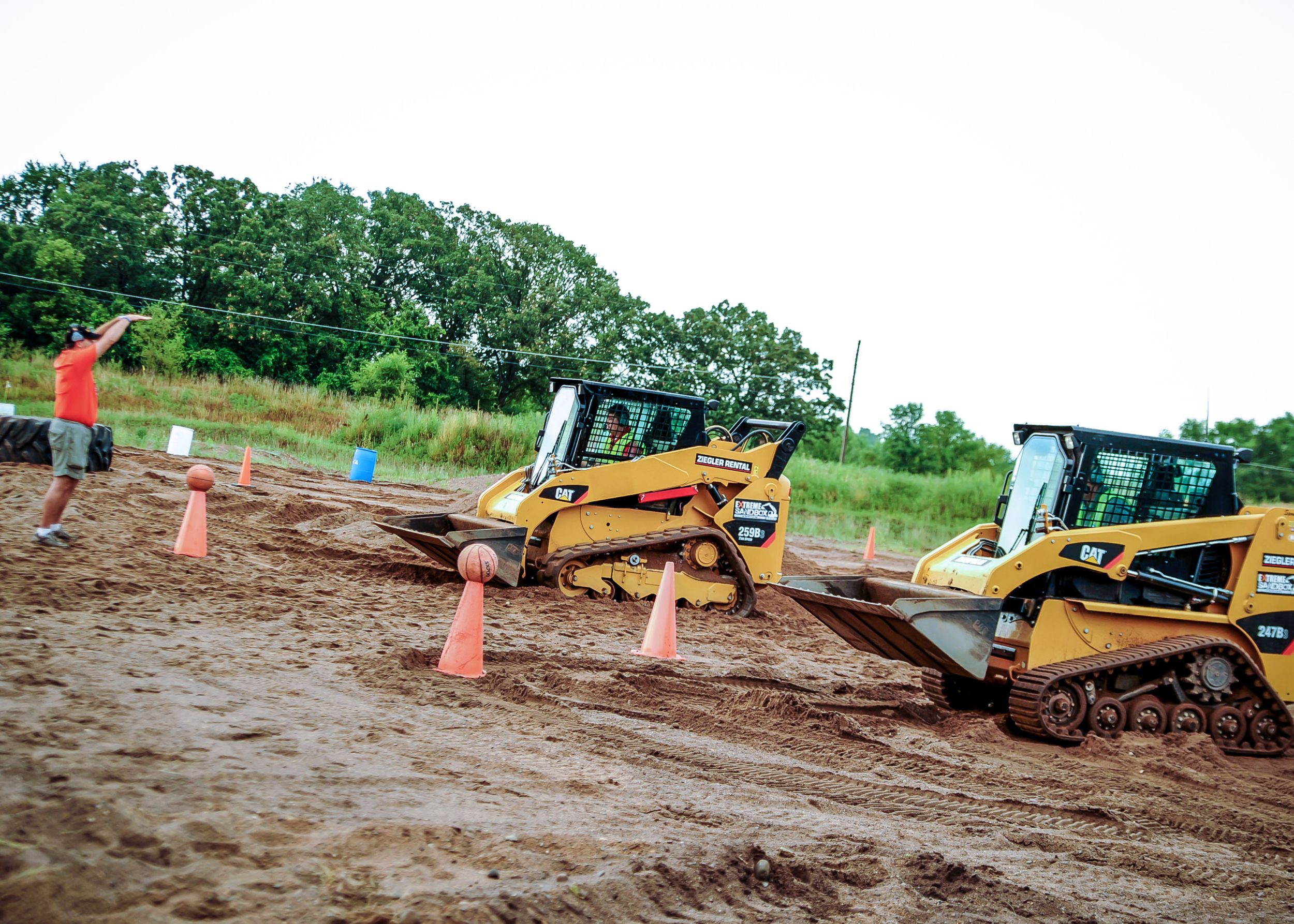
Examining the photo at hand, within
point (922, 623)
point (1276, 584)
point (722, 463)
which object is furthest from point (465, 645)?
point (1276, 584)

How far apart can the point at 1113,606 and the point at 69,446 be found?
8.27 meters

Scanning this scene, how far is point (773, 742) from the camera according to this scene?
6.49 metres

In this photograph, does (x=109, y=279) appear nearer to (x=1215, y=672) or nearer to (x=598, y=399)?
(x=598, y=399)

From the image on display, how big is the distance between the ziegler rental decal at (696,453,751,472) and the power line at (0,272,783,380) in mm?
28161

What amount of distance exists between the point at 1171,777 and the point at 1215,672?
4.52 feet

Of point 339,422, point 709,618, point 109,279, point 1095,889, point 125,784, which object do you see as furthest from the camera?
point 109,279

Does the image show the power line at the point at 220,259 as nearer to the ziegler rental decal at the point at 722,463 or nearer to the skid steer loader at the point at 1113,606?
the ziegler rental decal at the point at 722,463

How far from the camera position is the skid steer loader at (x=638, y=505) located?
37.2 ft

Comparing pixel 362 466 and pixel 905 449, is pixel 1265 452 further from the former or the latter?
pixel 362 466

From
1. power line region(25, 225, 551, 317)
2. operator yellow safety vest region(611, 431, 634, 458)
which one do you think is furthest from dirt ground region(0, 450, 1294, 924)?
power line region(25, 225, 551, 317)

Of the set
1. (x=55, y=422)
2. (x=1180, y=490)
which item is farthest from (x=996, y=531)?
(x=55, y=422)

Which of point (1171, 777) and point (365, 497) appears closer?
point (1171, 777)

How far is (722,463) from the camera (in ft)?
39.9

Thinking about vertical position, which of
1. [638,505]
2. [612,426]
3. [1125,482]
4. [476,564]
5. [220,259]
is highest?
[220,259]
